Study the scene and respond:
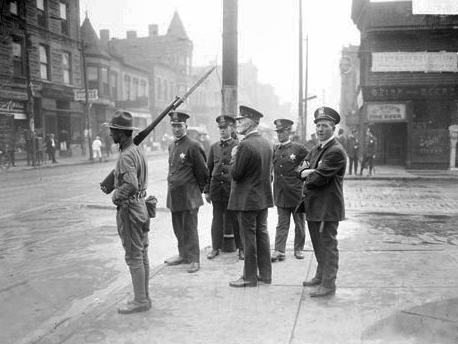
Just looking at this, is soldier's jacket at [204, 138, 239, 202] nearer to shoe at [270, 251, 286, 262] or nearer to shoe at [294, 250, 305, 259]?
shoe at [270, 251, 286, 262]

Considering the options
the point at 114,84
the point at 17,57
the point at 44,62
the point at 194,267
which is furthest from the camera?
the point at 114,84

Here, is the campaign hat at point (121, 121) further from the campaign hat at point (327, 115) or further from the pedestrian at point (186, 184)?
the campaign hat at point (327, 115)

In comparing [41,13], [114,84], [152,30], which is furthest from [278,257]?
[152,30]

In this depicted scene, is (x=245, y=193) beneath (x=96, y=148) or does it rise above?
above

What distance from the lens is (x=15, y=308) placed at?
4.95 meters

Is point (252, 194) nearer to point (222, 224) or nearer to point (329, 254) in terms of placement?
point (329, 254)

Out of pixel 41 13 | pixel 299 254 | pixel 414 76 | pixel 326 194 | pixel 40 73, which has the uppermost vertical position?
pixel 41 13

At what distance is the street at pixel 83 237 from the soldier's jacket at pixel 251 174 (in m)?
1.50

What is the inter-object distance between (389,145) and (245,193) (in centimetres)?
2155

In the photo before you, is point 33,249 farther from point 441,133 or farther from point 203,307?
point 441,133

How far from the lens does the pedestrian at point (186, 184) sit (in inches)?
237

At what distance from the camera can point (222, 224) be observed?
6859 mm

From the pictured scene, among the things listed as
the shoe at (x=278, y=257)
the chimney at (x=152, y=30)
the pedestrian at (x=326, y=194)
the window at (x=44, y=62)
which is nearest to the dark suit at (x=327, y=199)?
the pedestrian at (x=326, y=194)

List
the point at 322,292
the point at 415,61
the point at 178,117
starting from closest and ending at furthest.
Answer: the point at 322,292
the point at 178,117
the point at 415,61
